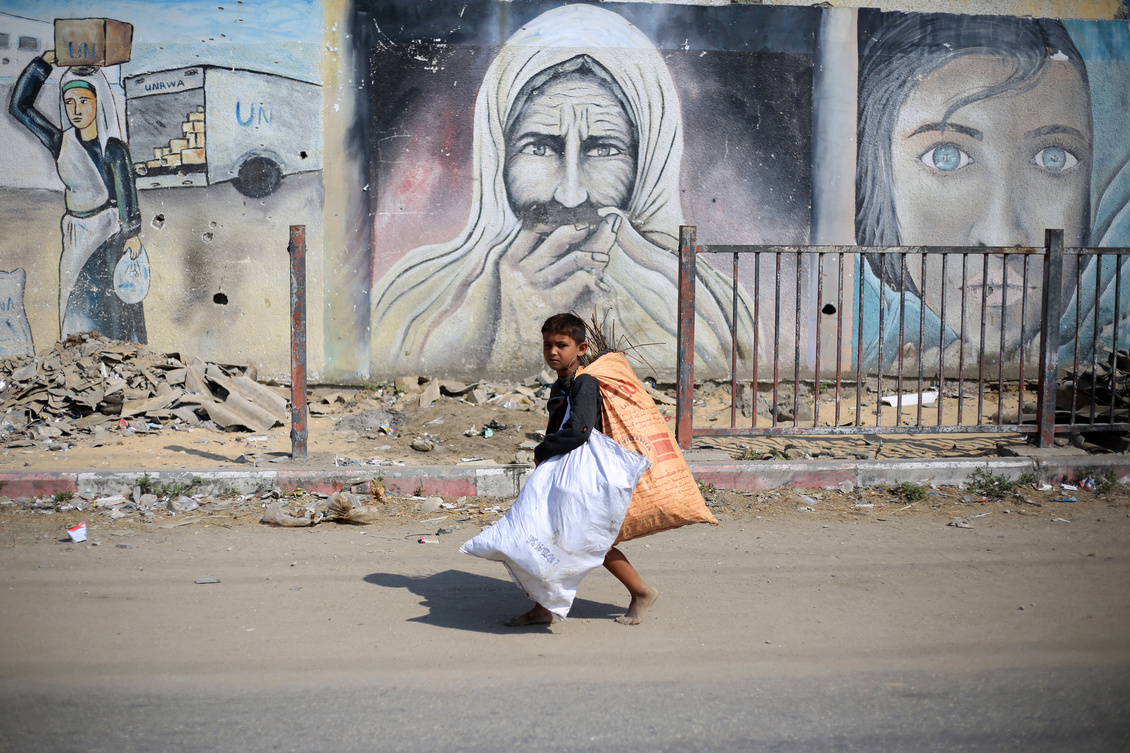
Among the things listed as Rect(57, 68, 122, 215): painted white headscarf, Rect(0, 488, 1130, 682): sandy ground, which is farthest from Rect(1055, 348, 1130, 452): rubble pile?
Rect(57, 68, 122, 215): painted white headscarf

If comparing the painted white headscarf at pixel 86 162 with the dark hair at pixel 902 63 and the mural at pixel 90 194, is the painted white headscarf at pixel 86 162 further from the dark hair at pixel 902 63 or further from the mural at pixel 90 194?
the dark hair at pixel 902 63

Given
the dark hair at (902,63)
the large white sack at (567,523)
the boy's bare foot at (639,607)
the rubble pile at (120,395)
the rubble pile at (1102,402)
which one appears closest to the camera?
the large white sack at (567,523)

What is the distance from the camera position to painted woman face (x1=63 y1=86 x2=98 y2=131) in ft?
28.1

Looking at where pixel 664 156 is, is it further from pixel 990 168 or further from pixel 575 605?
pixel 575 605

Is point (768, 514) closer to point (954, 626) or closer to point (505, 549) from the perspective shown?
point (954, 626)

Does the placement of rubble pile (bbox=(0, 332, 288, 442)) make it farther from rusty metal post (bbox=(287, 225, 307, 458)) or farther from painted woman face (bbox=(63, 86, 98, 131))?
painted woman face (bbox=(63, 86, 98, 131))

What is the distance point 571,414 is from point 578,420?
0.04 m

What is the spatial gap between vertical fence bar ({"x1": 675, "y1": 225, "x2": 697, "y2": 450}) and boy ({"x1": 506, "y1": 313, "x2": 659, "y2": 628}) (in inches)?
96.3

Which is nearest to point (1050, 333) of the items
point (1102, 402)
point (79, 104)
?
point (1102, 402)

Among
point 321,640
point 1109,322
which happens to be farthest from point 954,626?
point 1109,322

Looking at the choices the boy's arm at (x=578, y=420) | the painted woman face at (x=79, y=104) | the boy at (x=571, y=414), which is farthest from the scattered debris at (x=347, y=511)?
the painted woman face at (x=79, y=104)

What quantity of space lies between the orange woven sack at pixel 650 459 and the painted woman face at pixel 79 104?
7614mm

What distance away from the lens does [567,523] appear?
9.91 feet

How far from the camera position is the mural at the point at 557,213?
866 centimetres
